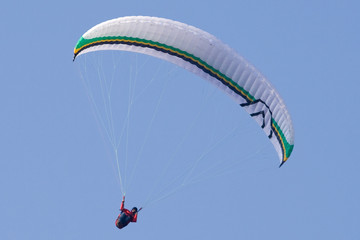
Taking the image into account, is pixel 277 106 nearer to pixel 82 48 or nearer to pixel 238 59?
pixel 238 59

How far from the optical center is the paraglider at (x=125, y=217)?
43.0 meters

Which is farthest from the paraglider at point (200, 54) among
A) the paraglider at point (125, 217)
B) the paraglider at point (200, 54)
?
the paraglider at point (125, 217)

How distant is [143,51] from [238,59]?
3634 millimetres

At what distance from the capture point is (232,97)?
42406 millimetres

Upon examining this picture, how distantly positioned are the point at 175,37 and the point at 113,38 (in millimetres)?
2384

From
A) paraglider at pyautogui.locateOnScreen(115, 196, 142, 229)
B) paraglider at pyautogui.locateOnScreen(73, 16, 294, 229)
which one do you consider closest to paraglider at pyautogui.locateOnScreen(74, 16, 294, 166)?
paraglider at pyautogui.locateOnScreen(73, 16, 294, 229)

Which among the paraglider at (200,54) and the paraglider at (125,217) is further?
the paraglider at (125,217)

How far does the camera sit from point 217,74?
4203cm

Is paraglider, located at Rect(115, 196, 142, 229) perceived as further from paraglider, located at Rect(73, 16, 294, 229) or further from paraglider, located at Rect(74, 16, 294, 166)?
paraglider, located at Rect(74, 16, 294, 166)

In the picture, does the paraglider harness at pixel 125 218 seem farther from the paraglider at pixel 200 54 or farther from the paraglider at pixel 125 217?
the paraglider at pixel 200 54

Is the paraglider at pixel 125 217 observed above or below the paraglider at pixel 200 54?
below

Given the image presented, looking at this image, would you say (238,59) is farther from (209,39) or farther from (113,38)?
(113,38)

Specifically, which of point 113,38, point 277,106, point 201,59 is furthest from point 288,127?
point 113,38

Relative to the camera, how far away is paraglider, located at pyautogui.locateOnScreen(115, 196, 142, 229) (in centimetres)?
4300
